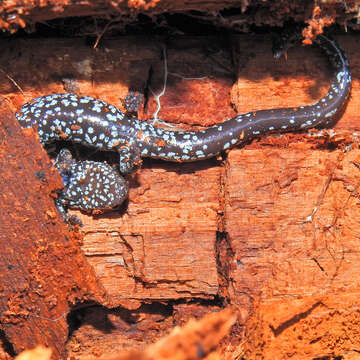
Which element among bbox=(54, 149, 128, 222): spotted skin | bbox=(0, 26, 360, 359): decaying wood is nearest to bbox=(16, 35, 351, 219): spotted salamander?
bbox=(54, 149, 128, 222): spotted skin

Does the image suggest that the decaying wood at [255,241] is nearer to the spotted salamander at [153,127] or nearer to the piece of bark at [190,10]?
the spotted salamander at [153,127]

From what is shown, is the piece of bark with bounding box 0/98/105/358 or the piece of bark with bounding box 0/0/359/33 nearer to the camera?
the piece of bark with bounding box 0/0/359/33

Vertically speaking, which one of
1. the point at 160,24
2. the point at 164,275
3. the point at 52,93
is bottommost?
the point at 164,275

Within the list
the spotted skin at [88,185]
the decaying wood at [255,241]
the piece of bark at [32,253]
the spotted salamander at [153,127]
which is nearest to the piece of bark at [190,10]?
the spotted salamander at [153,127]

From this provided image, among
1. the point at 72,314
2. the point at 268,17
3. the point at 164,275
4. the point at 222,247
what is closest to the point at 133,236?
the point at 164,275

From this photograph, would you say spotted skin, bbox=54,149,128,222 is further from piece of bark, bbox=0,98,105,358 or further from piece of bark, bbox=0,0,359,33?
piece of bark, bbox=0,0,359,33

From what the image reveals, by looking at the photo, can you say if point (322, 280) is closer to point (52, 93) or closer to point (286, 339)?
point (286, 339)

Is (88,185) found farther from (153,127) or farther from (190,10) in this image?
(190,10)
